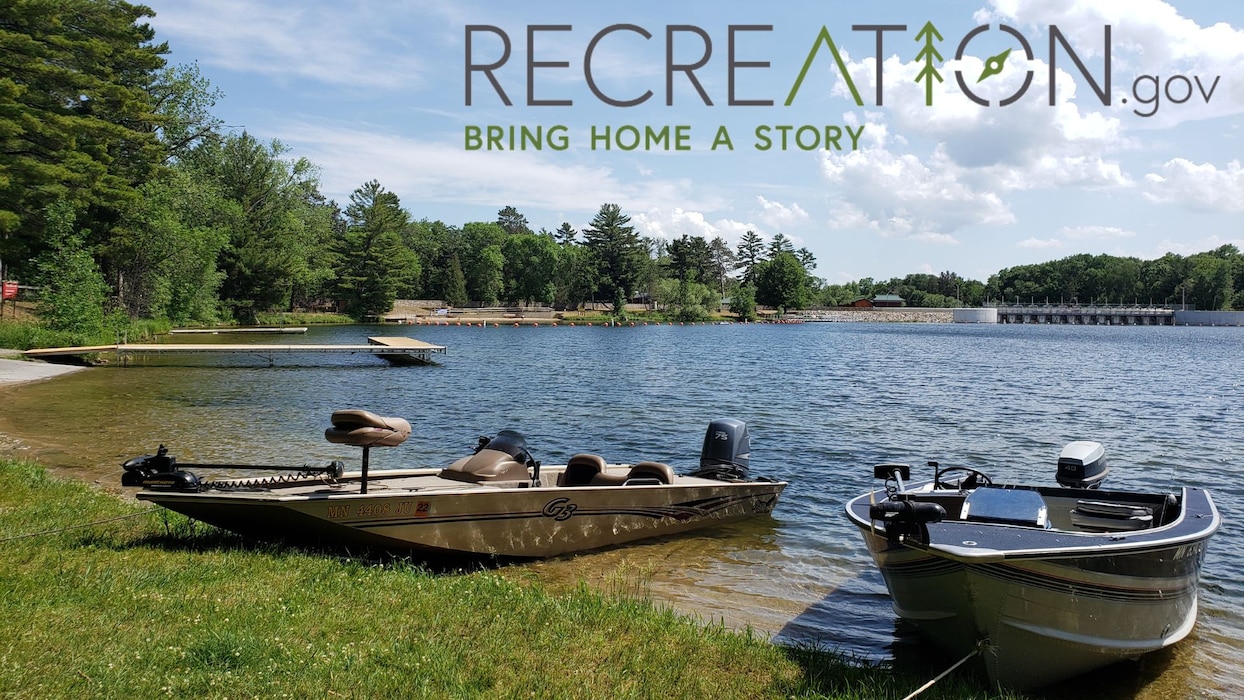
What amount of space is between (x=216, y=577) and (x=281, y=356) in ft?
144

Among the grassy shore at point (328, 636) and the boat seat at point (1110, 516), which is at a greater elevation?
the boat seat at point (1110, 516)

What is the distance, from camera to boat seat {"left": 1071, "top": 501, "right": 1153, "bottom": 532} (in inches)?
326

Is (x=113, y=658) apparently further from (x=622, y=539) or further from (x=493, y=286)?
(x=493, y=286)

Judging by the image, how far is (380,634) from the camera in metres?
6.31

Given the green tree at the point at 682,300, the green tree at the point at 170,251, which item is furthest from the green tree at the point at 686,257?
the green tree at the point at 170,251

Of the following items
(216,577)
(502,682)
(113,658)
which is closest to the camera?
(113,658)

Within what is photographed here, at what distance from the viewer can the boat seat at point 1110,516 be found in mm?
8289

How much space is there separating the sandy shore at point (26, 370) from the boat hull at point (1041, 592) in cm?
2998

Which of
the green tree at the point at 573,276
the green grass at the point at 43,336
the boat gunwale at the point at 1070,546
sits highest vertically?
the green tree at the point at 573,276

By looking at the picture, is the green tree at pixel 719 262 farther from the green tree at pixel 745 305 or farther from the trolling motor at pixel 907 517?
the trolling motor at pixel 907 517

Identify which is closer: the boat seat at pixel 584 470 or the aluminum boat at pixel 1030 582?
the aluminum boat at pixel 1030 582

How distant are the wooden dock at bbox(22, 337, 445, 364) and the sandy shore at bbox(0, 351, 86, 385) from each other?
2.32 meters

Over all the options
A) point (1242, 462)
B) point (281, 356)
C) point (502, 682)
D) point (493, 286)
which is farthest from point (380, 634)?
point (493, 286)

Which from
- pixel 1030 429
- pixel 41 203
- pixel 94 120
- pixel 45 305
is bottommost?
pixel 1030 429
